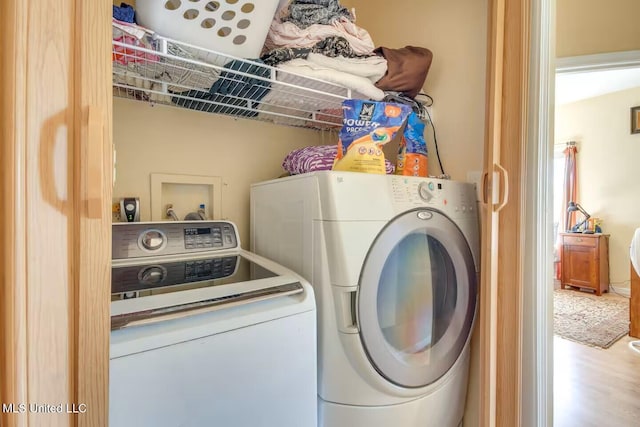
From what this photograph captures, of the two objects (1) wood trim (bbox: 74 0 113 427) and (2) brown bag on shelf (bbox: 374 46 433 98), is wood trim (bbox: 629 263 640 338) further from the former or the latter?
(1) wood trim (bbox: 74 0 113 427)

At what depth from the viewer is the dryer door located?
84cm

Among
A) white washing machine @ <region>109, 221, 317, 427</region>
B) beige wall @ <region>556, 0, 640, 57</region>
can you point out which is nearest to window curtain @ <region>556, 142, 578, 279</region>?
beige wall @ <region>556, 0, 640, 57</region>

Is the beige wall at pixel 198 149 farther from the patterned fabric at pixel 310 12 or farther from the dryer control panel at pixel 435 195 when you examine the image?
the dryer control panel at pixel 435 195

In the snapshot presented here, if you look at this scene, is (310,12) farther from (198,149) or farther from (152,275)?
(152,275)

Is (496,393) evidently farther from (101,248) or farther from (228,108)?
(228,108)

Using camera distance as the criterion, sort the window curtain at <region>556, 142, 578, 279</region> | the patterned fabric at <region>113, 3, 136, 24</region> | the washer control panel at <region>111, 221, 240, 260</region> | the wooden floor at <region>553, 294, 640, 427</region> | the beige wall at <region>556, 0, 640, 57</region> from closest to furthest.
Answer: the patterned fabric at <region>113, 3, 136, 24</region> → the washer control panel at <region>111, 221, 240, 260</region> → the beige wall at <region>556, 0, 640, 57</region> → the wooden floor at <region>553, 294, 640, 427</region> → the window curtain at <region>556, 142, 578, 279</region>

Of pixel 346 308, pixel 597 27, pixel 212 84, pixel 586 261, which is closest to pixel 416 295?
pixel 346 308

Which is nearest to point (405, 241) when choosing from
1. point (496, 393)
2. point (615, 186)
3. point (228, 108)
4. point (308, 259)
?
point (308, 259)

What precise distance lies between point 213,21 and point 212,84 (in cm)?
25

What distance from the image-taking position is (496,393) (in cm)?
93

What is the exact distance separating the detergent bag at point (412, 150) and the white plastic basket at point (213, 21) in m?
0.68

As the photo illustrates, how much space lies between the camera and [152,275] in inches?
36.5

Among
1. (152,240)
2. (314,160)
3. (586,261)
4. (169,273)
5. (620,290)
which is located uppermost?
(314,160)

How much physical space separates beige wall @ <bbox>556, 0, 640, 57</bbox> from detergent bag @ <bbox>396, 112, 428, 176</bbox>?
957 millimetres
